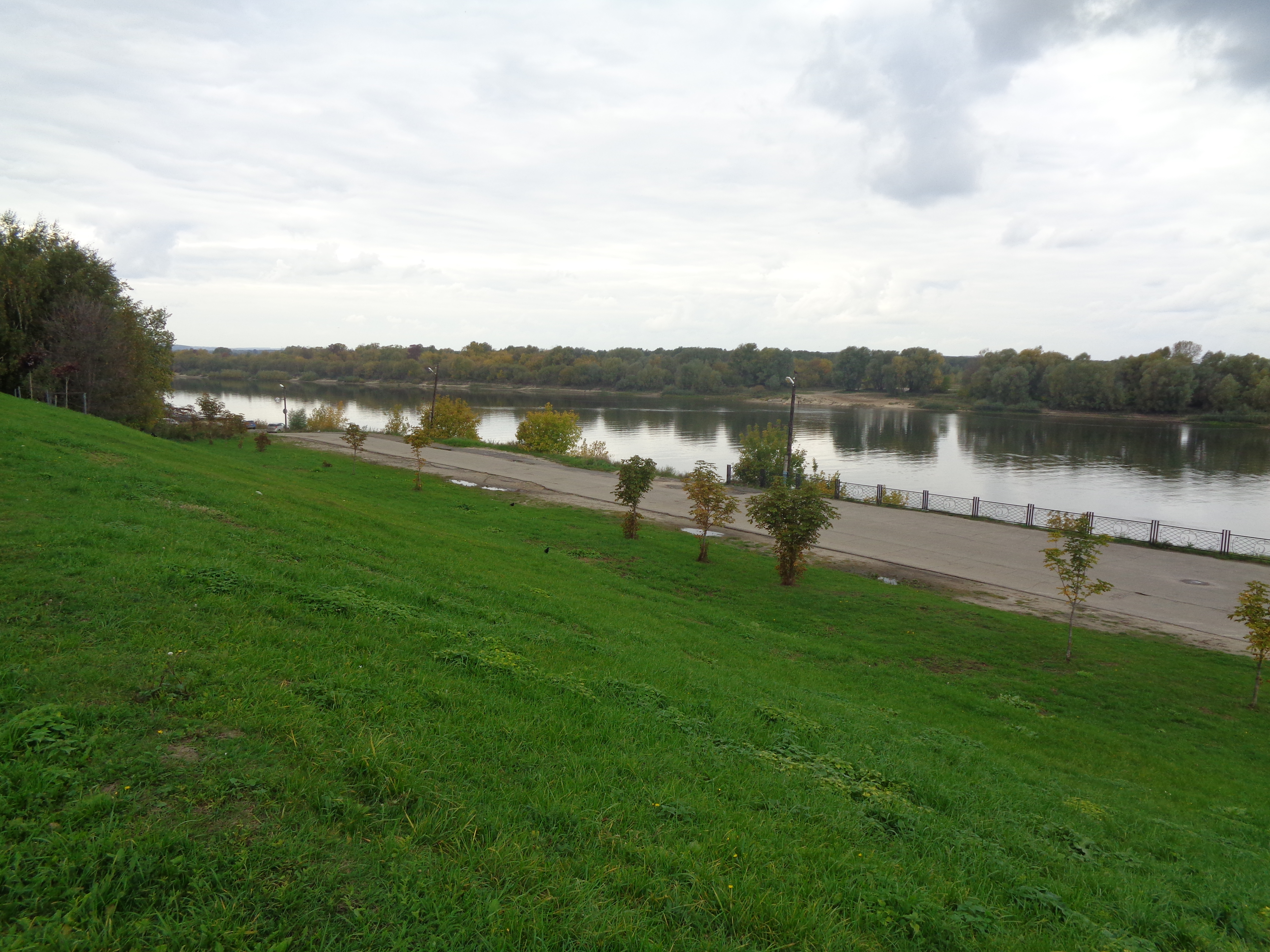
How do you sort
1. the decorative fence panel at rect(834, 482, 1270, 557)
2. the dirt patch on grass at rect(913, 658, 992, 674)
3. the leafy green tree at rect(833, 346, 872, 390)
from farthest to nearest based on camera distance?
the leafy green tree at rect(833, 346, 872, 390) < the decorative fence panel at rect(834, 482, 1270, 557) < the dirt patch on grass at rect(913, 658, 992, 674)

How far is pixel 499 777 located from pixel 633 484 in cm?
1441

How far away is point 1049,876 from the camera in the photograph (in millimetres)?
4531

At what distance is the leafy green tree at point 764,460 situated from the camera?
31.7 metres

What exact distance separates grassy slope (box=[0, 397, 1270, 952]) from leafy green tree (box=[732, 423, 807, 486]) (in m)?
21.7

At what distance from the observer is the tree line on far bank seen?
8000 centimetres

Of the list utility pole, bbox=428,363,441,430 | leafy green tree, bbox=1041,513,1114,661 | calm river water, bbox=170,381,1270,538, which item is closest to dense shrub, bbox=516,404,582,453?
utility pole, bbox=428,363,441,430

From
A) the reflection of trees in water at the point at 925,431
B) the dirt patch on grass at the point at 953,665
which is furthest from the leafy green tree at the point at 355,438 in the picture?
the reflection of trees in water at the point at 925,431

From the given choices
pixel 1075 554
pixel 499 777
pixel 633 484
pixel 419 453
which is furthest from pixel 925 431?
pixel 499 777

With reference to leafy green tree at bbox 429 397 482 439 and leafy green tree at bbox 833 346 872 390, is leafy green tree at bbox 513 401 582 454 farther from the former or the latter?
leafy green tree at bbox 833 346 872 390

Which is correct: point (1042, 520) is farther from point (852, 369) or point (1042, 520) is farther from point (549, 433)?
point (852, 369)

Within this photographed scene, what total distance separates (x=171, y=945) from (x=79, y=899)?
42 centimetres

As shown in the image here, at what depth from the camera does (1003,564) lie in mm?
19141

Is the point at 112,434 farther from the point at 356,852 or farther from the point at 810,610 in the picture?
the point at 356,852

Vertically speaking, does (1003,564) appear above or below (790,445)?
below
